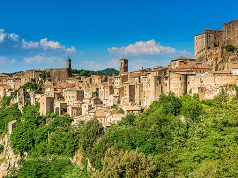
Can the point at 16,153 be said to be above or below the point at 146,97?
below

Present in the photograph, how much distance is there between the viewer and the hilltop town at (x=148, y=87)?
45.4 m

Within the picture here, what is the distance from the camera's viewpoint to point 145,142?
38969 millimetres

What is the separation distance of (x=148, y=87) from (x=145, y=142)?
456 inches

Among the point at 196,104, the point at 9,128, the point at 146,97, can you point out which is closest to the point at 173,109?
the point at 196,104

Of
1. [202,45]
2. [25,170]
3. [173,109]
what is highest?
[202,45]

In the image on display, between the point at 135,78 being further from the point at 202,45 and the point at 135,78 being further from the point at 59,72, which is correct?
the point at 59,72

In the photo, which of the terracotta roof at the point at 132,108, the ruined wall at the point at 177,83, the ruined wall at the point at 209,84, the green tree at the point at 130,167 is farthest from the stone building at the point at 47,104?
the green tree at the point at 130,167

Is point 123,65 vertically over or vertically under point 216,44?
under

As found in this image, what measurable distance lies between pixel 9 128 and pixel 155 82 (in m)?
24.9

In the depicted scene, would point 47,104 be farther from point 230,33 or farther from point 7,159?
point 230,33

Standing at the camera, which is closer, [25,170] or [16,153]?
[25,170]

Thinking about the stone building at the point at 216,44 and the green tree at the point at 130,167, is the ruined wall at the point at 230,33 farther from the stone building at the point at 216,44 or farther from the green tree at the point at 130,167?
the green tree at the point at 130,167

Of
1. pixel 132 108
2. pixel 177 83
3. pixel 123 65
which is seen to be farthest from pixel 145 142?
pixel 123 65

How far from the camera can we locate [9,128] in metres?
62.1
